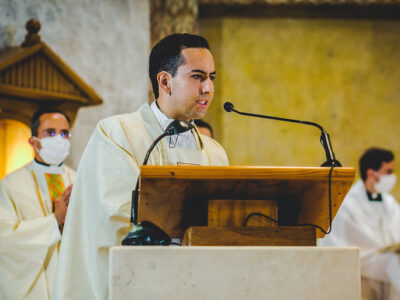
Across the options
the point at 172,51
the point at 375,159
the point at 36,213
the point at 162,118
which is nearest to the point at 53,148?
the point at 36,213

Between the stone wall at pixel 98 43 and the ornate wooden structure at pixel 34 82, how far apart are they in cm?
58

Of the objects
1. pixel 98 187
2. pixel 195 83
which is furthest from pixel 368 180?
pixel 98 187

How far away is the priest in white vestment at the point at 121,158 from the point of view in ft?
6.39

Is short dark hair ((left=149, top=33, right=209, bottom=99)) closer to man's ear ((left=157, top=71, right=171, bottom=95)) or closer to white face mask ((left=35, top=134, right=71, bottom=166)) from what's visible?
man's ear ((left=157, top=71, right=171, bottom=95))

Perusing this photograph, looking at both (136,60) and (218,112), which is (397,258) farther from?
(136,60)

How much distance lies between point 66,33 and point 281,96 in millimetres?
2767

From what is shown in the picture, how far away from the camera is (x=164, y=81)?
2336mm

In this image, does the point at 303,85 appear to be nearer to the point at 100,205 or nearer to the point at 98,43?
the point at 98,43

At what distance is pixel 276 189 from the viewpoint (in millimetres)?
1642

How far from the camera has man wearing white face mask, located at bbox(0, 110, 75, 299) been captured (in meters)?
3.29

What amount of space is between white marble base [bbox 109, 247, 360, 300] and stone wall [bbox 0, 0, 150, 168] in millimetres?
3612

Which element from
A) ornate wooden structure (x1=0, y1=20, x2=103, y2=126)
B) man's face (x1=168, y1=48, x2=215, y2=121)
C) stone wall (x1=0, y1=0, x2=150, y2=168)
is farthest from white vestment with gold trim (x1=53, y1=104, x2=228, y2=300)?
stone wall (x1=0, y1=0, x2=150, y2=168)

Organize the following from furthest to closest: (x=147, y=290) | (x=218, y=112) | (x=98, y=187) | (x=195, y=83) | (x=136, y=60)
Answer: (x=218, y=112) → (x=136, y=60) → (x=195, y=83) → (x=98, y=187) → (x=147, y=290)

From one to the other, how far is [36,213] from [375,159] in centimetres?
356
